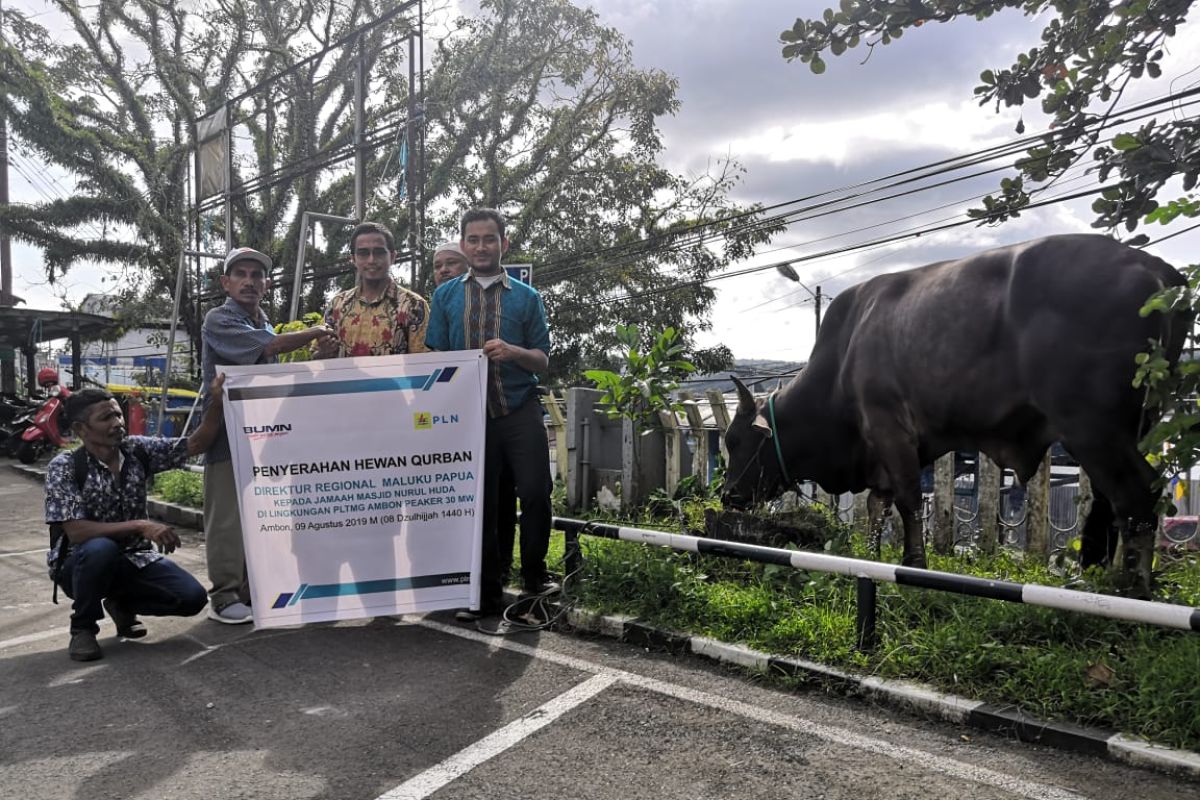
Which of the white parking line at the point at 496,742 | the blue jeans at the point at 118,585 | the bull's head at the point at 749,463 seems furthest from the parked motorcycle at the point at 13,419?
the white parking line at the point at 496,742

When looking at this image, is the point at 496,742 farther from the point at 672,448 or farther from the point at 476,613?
the point at 672,448

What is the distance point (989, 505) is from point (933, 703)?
2.53 metres

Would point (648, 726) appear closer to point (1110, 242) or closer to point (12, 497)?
point (1110, 242)

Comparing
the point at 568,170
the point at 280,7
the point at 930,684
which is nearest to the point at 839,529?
the point at 930,684

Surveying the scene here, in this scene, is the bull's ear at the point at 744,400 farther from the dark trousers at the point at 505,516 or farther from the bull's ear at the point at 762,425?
the dark trousers at the point at 505,516

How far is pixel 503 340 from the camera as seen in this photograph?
14.9 feet

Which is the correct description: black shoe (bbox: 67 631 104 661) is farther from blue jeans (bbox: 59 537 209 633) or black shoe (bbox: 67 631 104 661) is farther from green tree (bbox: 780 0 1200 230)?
green tree (bbox: 780 0 1200 230)

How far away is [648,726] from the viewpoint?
130 inches

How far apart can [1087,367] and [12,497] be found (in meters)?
12.8

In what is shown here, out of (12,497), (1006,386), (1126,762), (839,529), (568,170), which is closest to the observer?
(1126,762)

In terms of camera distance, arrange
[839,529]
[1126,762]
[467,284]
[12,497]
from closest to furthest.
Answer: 1. [1126,762]
2. [467,284]
3. [839,529]
4. [12,497]

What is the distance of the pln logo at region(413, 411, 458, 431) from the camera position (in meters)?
4.38

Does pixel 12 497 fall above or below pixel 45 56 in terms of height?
below

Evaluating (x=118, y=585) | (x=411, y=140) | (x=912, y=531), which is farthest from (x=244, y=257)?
(x=411, y=140)
